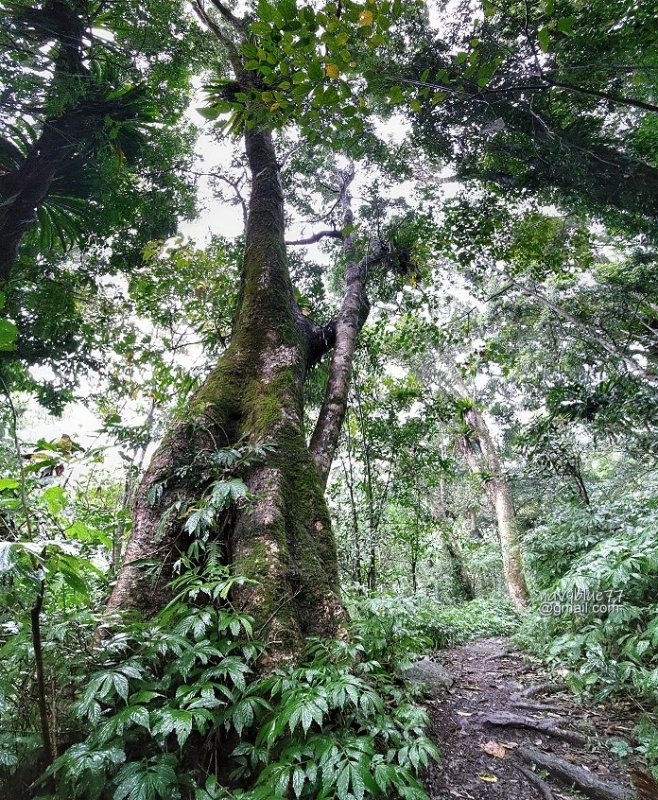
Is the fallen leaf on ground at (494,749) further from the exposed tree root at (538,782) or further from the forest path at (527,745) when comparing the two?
the exposed tree root at (538,782)

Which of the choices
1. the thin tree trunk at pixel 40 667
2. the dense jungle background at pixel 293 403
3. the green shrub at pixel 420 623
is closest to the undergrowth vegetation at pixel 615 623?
the dense jungle background at pixel 293 403

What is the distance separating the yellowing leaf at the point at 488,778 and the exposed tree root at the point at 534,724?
0.67 meters

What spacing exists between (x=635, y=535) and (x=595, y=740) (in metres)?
2.13

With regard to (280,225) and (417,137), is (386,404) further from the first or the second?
(417,137)

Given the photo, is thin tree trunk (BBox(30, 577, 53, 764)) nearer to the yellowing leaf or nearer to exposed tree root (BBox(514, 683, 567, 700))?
the yellowing leaf

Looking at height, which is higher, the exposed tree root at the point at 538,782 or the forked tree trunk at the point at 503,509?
the forked tree trunk at the point at 503,509

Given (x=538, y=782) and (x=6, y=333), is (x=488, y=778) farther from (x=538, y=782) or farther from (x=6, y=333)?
(x=6, y=333)

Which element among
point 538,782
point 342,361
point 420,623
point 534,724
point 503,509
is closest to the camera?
point 538,782

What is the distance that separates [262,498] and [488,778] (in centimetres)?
226

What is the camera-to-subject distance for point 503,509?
1094cm

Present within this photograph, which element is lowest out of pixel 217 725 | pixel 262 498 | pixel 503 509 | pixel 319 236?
pixel 217 725

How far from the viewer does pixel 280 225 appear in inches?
216

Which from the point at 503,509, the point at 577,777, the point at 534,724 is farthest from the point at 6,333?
the point at 503,509

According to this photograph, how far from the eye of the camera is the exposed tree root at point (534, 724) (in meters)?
2.95
